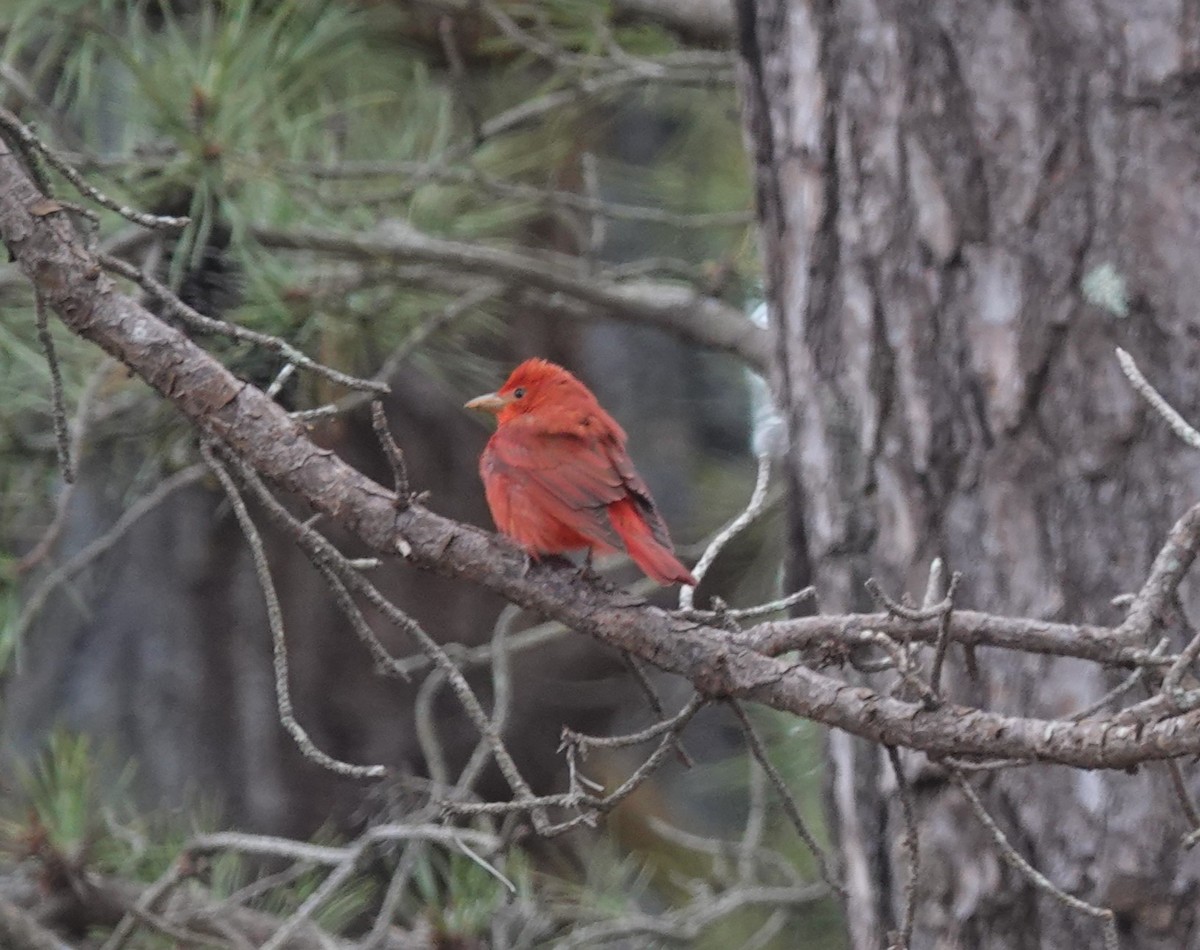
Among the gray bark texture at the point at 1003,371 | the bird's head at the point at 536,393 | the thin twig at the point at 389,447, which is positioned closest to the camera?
the thin twig at the point at 389,447

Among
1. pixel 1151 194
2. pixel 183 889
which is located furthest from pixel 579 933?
pixel 1151 194

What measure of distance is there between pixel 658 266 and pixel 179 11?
1.42 m

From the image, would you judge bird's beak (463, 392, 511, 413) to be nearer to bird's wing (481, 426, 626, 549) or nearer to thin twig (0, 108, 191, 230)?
bird's wing (481, 426, 626, 549)

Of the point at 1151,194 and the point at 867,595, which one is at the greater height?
the point at 1151,194

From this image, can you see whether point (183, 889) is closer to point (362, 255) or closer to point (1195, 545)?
point (362, 255)

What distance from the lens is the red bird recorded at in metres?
2.33

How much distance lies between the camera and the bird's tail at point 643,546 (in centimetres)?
214

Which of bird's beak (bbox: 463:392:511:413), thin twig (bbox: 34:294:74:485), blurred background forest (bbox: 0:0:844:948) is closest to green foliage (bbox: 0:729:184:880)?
blurred background forest (bbox: 0:0:844:948)

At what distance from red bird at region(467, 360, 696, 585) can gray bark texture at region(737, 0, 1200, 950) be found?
13.1 inches

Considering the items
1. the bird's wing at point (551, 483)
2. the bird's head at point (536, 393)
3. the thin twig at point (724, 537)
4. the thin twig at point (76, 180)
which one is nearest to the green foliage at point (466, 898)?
the bird's wing at point (551, 483)

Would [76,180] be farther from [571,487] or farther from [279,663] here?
[571,487]

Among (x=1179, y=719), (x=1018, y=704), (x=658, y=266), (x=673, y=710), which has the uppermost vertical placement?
(x=658, y=266)

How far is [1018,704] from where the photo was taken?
7.59 feet

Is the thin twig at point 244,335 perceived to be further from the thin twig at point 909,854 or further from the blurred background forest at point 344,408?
the thin twig at point 909,854
